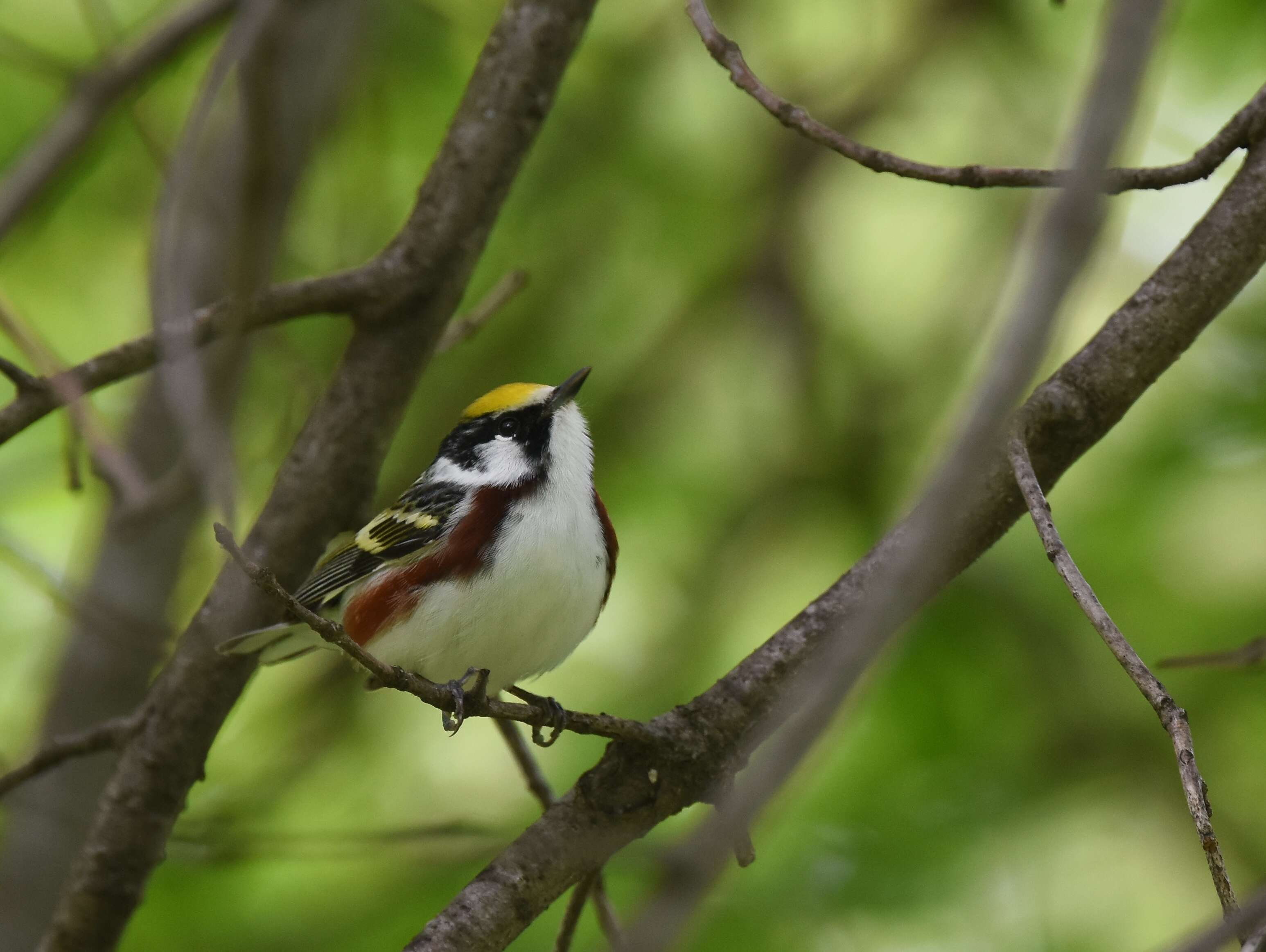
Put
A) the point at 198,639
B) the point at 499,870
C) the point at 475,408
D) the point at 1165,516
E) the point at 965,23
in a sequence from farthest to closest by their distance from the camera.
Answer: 1. the point at 965,23
2. the point at 1165,516
3. the point at 475,408
4. the point at 198,639
5. the point at 499,870

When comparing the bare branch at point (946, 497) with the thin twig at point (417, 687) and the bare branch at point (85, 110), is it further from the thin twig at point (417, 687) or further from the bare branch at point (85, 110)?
the bare branch at point (85, 110)

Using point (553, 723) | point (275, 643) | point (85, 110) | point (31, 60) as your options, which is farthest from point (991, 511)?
point (31, 60)

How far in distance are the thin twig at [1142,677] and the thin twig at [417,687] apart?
34.1 inches

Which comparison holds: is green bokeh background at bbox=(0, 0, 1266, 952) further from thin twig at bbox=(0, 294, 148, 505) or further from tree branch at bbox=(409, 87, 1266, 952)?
tree branch at bbox=(409, 87, 1266, 952)

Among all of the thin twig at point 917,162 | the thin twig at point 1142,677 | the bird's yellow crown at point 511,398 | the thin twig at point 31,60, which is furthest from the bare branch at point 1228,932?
the thin twig at point 31,60

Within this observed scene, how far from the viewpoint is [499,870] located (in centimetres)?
256

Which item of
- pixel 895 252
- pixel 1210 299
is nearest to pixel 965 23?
pixel 895 252

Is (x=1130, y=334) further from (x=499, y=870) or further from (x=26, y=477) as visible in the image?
(x=26, y=477)

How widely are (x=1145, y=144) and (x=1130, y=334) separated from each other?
2776 mm

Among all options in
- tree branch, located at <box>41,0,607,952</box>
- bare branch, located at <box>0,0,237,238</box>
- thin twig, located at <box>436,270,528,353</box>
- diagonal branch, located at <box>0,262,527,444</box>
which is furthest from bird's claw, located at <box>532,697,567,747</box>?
bare branch, located at <box>0,0,237,238</box>

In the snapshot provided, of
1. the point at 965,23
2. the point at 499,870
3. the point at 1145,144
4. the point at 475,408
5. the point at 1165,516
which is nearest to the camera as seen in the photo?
the point at 499,870

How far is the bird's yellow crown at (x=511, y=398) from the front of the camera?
154 inches

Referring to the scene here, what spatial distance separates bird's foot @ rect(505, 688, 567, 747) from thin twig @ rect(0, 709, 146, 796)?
99 cm

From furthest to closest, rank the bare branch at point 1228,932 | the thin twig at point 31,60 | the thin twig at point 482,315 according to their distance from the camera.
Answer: the thin twig at point 31,60, the thin twig at point 482,315, the bare branch at point 1228,932
